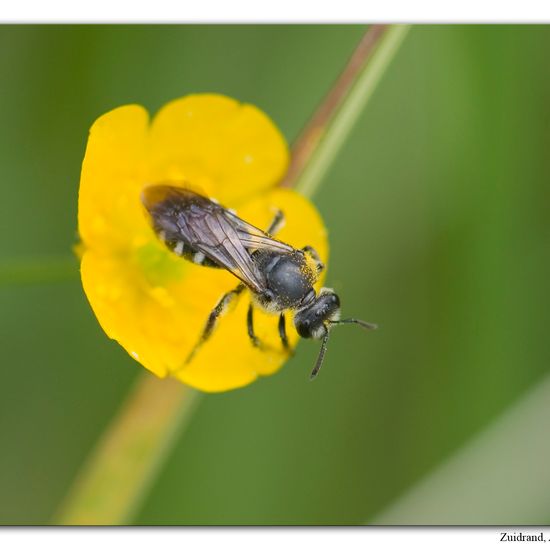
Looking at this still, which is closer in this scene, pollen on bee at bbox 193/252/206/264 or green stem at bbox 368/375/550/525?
pollen on bee at bbox 193/252/206/264

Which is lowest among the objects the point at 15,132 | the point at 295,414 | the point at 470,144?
the point at 295,414

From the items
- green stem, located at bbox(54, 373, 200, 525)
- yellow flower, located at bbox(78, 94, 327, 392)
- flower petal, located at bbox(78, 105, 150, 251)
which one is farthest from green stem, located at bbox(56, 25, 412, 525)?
flower petal, located at bbox(78, 105, 150, 251)

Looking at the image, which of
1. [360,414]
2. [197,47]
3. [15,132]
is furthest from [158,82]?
[360,414]

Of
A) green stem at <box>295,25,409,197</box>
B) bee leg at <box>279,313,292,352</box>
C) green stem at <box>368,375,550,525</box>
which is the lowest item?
green stem at <box>368,375,550,525</box>

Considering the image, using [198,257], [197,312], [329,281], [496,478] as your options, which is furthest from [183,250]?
[496,478]

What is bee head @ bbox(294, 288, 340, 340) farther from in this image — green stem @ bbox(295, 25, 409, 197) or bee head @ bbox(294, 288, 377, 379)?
green stem @ bbox(295, 25, 409, 197)

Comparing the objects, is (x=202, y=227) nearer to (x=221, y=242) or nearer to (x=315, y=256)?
(x=221, y=242)

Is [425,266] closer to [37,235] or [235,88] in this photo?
[235,88]

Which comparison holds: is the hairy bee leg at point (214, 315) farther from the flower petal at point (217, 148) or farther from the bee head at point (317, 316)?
the flower petal at point (217, 148)

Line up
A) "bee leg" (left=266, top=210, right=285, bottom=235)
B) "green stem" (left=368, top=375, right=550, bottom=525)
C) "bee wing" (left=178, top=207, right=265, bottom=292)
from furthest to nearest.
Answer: "green stem" (left=368, top=375, right=550, bottom=525)
"bee leg" (left=266, top=210, right=285, bottom=235)
"bee wing" (left=178, top=207, right=265, bottom=292)
